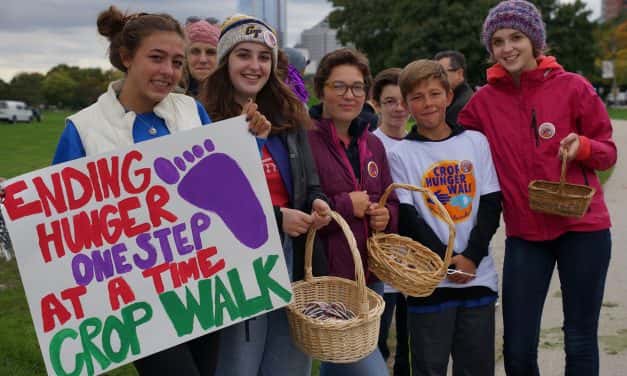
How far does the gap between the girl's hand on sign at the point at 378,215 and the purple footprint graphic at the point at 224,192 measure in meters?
0.61

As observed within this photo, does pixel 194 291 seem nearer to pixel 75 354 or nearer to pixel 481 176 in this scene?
pixel 75 354

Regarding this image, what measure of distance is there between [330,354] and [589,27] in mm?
41986

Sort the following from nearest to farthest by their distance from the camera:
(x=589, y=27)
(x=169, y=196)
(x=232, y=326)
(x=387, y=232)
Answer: (x=169, y=196)
(x=232, y=326)
(x=387, y=232)
(x=589, y=27)

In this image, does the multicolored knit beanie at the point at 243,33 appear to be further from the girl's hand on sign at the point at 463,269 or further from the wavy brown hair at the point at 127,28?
the girl's hand on sign at the point at 463,269

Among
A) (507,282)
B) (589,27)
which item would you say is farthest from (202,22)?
(589,27)

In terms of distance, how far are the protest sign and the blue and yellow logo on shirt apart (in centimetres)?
95

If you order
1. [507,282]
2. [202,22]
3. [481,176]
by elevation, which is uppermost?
[202,22]

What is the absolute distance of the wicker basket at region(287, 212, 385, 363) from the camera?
7.27 feet

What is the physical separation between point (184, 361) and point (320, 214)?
0.78 m

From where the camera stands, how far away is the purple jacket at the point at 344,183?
2770 millimetres

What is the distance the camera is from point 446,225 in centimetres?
294

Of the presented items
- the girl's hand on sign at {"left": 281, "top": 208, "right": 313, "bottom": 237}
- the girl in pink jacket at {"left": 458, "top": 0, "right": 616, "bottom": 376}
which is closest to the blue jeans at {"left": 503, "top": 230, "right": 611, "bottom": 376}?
the girl in pink jacket at {"left": 458, "top": 0, "right": 616, "bottom": 376}

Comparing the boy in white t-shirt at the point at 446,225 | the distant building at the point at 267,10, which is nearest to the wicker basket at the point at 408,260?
the boy in white t-shirt at the point at 446,225

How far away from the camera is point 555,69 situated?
3010 mm
